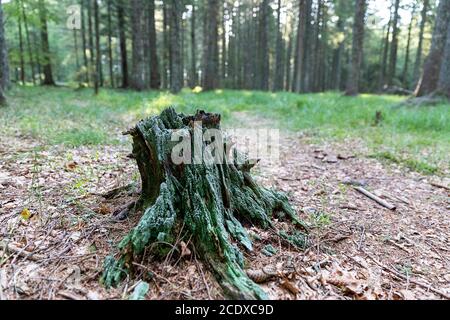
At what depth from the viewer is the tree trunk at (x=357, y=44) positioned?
13.3 metres

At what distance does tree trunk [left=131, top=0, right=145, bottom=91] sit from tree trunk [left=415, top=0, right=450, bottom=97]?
12.1 metres

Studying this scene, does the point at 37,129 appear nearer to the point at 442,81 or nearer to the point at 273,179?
the point at 273,179

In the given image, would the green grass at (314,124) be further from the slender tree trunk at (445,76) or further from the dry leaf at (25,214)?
the dry leaf at (25,214)

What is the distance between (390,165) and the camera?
208 inches

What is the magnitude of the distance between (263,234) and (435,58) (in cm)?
1168

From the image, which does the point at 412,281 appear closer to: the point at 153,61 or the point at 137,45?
the point at 137,45

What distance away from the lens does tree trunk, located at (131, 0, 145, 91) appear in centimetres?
1510

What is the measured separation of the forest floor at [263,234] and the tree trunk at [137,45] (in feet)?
39.0

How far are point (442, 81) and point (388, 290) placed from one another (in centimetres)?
1057

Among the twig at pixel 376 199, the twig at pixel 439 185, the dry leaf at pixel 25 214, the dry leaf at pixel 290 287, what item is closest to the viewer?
the dry leaf at pixel 290 287

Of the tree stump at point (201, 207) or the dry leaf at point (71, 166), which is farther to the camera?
the dry leaf at point (71, 166)

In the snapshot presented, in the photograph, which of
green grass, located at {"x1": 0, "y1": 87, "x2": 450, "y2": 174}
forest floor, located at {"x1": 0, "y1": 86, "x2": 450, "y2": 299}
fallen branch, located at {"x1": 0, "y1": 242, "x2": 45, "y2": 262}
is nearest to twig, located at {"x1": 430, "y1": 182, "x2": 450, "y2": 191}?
forest floor, located at {"x1": 0, "y1": 86, "x2": 450, "y2": 299}
